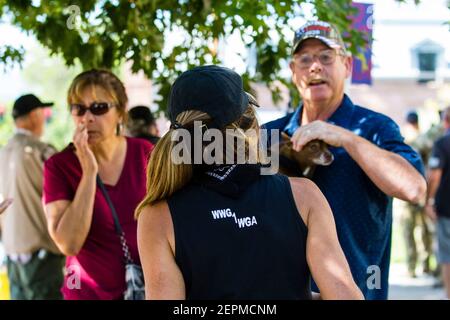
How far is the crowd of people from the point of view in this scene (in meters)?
2.29

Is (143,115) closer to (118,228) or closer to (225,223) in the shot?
(118,228)

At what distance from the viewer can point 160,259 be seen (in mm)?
2285

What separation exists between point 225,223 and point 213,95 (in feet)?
1.18

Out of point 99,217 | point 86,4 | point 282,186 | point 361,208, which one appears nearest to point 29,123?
point 86,4

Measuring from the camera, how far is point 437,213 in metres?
8.77

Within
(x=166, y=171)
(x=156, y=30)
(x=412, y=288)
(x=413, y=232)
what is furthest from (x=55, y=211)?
(x=413, y=232)

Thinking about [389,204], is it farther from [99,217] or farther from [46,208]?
[46,208]

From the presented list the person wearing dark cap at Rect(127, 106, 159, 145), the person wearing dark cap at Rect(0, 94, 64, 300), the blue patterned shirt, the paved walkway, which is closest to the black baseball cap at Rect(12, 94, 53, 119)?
the person wearing dark cap at Rect(0, 94, 64, 300)

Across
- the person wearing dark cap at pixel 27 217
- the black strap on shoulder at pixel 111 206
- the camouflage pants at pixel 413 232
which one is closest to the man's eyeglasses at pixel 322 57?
the black strap on shoulder at pixel 111 206

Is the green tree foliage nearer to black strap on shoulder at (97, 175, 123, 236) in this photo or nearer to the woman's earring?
the woman's earring

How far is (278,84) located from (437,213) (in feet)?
12.9

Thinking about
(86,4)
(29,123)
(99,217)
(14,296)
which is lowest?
(14,296)

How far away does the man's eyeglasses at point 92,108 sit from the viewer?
4.20 metres

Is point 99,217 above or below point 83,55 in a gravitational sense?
below
